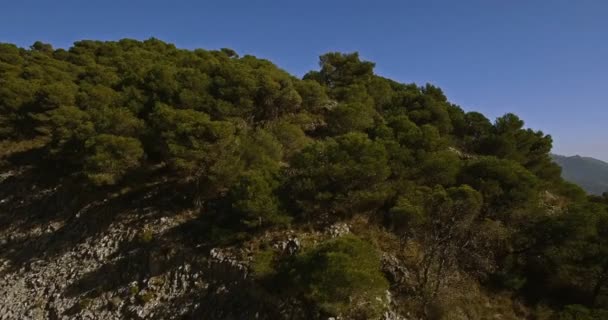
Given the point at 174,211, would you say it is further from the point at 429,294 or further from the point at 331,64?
the point at 331,64

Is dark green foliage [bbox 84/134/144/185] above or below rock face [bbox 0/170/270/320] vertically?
above

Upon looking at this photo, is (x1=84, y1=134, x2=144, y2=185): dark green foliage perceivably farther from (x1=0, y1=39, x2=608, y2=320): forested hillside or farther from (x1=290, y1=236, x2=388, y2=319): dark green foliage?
(x1=290, y1=236, x2=388, y2=319): dark green foliage

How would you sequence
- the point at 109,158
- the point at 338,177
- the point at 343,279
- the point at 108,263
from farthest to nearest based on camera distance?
1. the point at 109,158
2. the point at 108,263
3. the point at 338,177
4. the point at 343,279

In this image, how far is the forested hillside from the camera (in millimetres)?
13180

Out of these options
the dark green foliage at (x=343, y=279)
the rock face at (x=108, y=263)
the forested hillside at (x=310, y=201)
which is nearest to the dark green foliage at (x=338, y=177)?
the forested hillside at (x=310, y=201)

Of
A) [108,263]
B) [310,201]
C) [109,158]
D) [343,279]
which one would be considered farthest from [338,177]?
[109,158]

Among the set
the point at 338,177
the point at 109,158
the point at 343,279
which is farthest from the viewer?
the point at 109,158

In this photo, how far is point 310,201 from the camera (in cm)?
1595

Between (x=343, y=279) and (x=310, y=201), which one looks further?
(x=310, y=201)

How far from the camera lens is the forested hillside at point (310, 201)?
43.2 ft

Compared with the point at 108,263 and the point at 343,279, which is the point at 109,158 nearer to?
the point at 108,263

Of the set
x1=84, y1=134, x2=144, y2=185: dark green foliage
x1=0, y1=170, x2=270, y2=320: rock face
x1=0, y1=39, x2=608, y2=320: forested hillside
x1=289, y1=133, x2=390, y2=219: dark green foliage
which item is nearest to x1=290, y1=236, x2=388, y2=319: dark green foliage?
x1=0, y1=39, x2=608, y2=320: forested hillside

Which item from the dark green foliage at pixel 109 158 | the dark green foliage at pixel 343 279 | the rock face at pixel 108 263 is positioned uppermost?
the dark green foliage at pixel 109 158

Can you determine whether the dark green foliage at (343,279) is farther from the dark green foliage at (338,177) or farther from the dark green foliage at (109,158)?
the dark green foliage at (109,158)
